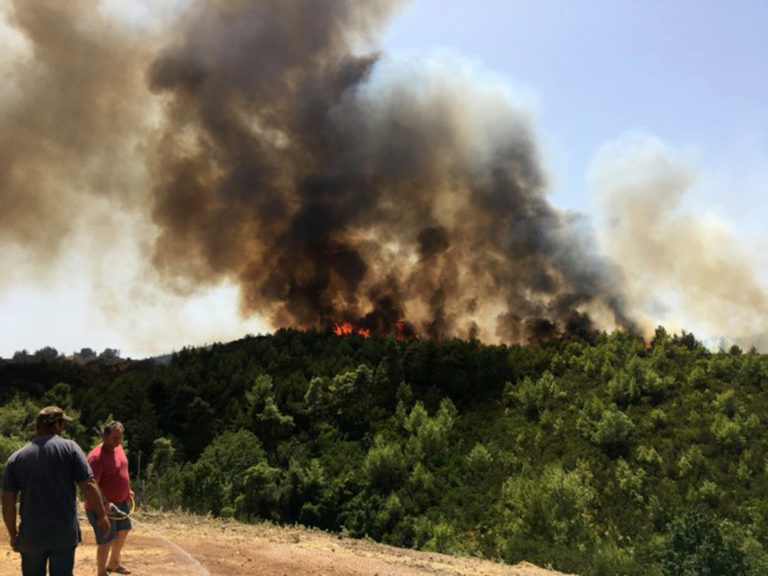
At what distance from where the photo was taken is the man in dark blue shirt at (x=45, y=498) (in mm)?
6012

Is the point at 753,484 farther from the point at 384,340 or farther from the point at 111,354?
the point at 111,354

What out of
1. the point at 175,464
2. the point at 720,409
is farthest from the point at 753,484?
the point at 175,464

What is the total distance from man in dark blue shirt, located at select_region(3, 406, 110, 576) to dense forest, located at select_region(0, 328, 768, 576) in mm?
20929

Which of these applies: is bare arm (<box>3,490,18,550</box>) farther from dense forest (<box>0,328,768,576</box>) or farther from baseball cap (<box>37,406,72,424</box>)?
dense forest (<box>0,328,768,576</box>)

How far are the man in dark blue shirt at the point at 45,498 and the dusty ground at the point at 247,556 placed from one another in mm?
4552

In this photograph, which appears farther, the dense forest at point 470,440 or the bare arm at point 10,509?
the dense forest at point 470,440

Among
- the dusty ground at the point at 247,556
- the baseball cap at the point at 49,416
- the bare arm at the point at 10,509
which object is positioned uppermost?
the baseball cap at the point at 49,416

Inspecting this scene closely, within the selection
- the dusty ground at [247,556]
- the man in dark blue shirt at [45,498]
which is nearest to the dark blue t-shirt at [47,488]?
the man in dark blue shirt at [45,498]

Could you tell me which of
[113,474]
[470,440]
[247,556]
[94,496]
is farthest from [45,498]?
[470,440]

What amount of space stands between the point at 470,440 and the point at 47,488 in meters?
55.8

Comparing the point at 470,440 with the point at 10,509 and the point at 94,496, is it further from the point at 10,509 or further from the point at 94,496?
the point at 10,509

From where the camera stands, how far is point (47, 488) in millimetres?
6055

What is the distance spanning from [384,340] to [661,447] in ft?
117

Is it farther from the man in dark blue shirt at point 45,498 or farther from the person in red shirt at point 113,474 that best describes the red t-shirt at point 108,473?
the man in dark blue shirt at point 45,498
